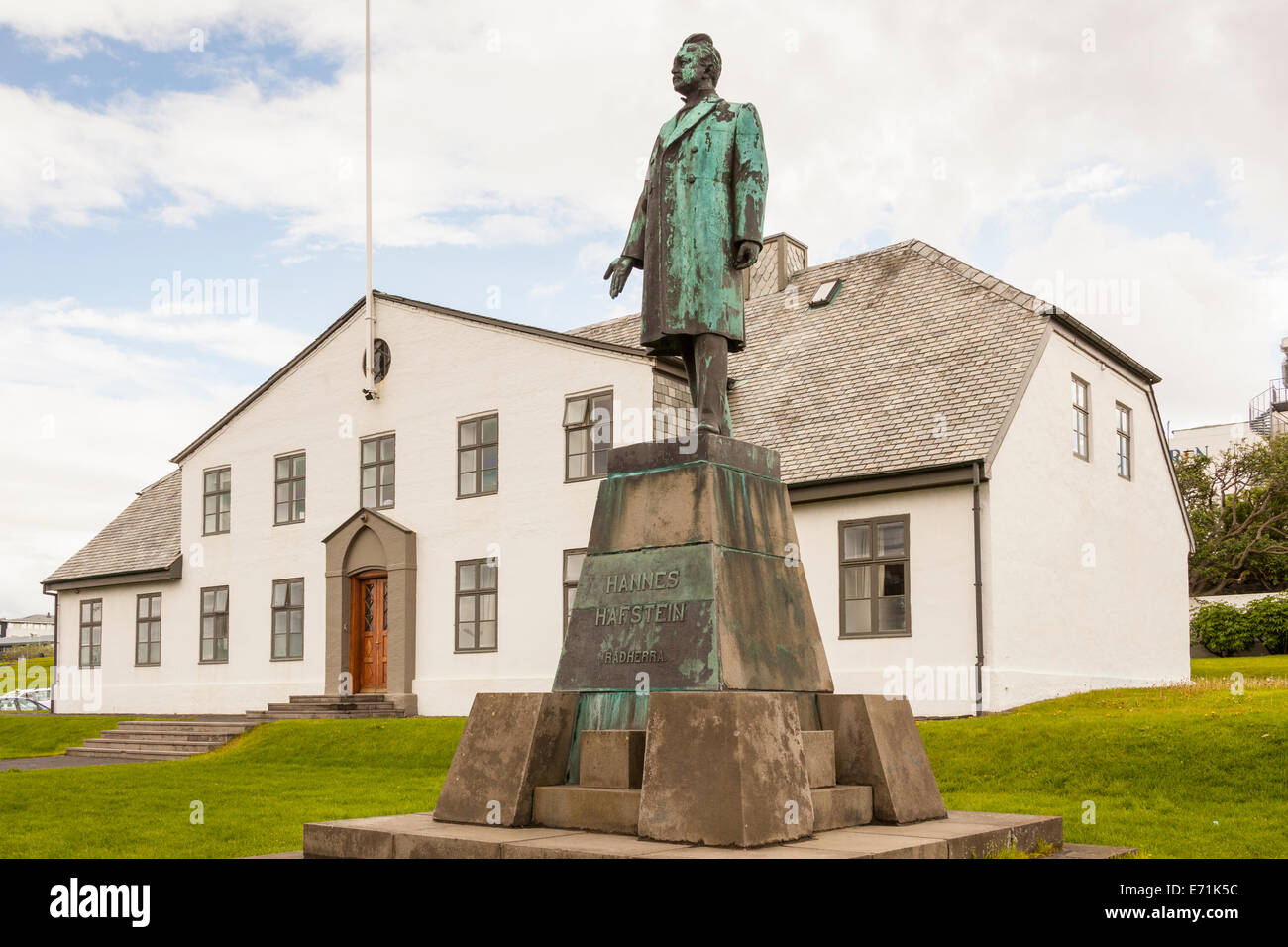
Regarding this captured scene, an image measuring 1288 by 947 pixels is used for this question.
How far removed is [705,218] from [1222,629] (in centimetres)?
2903

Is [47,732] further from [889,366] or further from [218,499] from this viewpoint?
[889,366]

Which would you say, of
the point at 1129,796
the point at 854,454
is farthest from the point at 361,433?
the point at 1129,796

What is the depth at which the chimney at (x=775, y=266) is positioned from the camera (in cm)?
2630

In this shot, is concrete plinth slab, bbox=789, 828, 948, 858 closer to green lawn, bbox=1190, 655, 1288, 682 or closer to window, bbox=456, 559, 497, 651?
window, bbox=456, 559, 497, 651

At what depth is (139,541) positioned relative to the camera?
3017cm

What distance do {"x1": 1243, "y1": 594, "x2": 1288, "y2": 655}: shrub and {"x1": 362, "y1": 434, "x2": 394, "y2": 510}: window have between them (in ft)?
72.9

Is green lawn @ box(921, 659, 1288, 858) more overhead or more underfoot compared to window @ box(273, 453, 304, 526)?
more underfoot

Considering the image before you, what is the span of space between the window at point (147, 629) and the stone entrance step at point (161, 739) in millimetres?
3777

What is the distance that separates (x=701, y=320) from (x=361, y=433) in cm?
1794

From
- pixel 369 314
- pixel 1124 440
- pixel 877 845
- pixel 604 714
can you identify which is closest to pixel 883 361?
pixel 1124 440

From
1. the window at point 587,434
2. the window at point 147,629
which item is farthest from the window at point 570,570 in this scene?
the window at point 147,629

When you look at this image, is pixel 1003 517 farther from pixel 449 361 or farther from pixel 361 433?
pixel 361 433

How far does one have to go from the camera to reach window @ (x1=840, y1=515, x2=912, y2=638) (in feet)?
60.4

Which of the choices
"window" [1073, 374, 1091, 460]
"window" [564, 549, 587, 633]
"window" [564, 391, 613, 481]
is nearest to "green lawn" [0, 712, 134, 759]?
"window" [564, 549, 587, 633]
